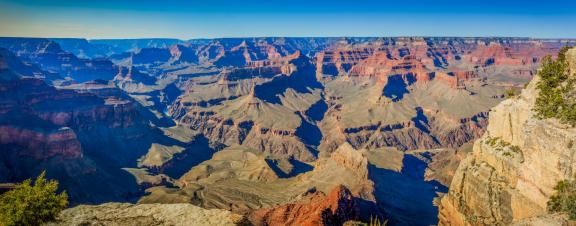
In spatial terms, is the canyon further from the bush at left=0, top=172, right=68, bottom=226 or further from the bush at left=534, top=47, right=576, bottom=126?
the bush at left=534, top=47, right=576, bottom=126

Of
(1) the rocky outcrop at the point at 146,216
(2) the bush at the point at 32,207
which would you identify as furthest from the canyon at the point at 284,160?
(2) the bush at the point at 32,207

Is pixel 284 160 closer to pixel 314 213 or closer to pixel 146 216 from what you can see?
pixel 314 213

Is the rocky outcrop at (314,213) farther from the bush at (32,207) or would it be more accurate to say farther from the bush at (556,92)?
the bush at (32,207)

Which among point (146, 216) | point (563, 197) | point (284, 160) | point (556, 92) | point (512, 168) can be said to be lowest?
point (284, 160)

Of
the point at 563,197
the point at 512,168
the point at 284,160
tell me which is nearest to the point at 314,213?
the point at 512,168

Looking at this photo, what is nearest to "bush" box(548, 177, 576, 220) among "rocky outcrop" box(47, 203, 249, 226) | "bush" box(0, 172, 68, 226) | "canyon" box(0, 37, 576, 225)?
"canyon" box(0, 37, 576, 225)
